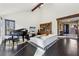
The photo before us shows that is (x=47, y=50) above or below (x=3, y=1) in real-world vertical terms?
below

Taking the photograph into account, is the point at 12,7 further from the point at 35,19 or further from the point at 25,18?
the point at 35,19

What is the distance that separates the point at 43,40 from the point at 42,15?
0.43 meters

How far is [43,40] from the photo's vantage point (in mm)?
1913

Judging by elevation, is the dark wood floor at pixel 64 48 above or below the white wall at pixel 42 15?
below

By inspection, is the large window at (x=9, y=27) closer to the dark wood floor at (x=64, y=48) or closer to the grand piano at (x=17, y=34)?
the grand piano at (x=17, y=34)

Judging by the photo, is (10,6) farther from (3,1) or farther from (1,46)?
(1,46)

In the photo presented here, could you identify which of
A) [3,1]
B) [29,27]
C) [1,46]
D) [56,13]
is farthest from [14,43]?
[56,13]

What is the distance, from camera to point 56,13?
6.25 feet

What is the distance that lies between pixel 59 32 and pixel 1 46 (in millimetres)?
1013

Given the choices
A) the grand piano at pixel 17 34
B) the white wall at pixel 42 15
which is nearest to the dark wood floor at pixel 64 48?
the white wall at pixel 42 15

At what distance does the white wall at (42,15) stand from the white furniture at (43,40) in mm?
104

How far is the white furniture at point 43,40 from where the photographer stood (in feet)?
6.21

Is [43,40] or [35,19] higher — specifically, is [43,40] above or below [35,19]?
below

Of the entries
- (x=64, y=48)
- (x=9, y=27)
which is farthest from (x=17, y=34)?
(x=64, y=48)
